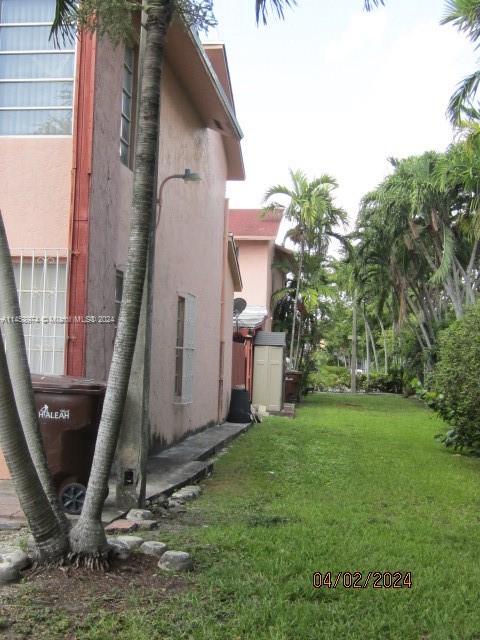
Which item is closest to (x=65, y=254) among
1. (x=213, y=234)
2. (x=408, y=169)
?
(x=213, y=234)

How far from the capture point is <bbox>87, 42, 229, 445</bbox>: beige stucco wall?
8047 millimetres

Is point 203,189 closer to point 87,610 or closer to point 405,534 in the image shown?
point 405,534

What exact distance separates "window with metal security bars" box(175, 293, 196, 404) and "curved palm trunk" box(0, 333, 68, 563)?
6994mm

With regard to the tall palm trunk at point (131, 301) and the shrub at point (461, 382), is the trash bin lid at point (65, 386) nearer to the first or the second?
the tall palm trunk at point (131, 301)

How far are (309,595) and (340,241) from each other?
22.9 m

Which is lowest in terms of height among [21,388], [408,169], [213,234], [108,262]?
[21,388]

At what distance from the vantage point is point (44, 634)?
3703 millimetres

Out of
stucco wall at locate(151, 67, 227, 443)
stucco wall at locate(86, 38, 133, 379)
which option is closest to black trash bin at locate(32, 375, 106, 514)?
stucco wall at locate(86, 38, 133, 379)

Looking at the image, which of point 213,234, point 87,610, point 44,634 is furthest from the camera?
point 213,234

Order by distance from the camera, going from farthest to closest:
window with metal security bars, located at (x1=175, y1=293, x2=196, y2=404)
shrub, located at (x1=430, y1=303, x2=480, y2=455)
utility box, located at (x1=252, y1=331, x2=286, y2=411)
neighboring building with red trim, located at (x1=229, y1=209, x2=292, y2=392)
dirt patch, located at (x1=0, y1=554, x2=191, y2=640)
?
1. neighboring building with red trim, located at (x1=229, y1=209, x2=292, y2=392)
2. utility box, located at (x1=252, y1=331, x2=286, y2=411)
3. window with metal security bars, located at (x1=175, y1=293, x2=196, y2=404)
4. shrub, located at (x1=430, y1=303, x2=480, y2=455)
5. dirt patch, located at (x1=0, y1=554, x2=191, y2=640)

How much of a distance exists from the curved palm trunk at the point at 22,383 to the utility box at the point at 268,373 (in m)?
15.8

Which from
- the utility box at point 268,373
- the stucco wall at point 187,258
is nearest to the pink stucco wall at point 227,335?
the stucco wall at point 187,258

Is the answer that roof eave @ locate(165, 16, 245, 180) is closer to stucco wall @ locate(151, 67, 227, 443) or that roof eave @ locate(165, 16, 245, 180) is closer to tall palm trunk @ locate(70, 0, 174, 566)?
→ stucco wall @ locate(151, 67, 227, 443)
